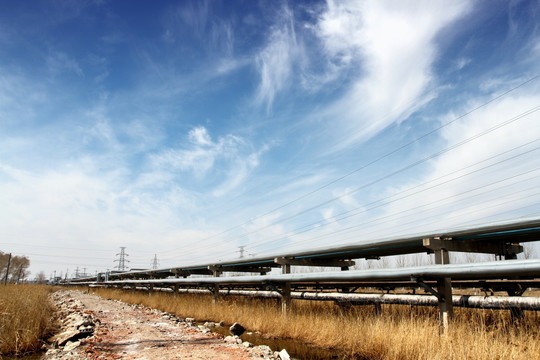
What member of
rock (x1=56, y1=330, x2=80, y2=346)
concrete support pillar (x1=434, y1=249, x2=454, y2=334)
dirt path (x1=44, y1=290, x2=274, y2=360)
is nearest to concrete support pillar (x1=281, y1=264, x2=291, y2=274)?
dirt path (x1=44, y1=290, x2=274, y2=360)

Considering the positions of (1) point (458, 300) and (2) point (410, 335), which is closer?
(2) point (410, 335)

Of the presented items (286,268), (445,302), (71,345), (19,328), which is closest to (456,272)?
(445,302)

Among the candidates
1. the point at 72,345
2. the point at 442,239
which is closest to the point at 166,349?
the point at 72,345

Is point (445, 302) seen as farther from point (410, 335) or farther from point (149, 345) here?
point (149, 345)

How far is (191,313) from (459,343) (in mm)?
11490

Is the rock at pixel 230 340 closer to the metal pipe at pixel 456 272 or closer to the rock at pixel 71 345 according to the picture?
the metal pipe at pixel 456 272

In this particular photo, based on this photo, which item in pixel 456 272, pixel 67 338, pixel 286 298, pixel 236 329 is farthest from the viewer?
pixel 286 298

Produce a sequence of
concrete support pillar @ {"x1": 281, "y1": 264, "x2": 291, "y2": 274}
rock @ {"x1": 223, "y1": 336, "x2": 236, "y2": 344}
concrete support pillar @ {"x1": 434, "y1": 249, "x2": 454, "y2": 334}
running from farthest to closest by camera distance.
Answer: concrete support pillar @ {"x1": 281, "y1": 264, "x2": 291, "y2": 274}, rock @ {"x1": 223, "y1": 336, "x2": 236, "y2": 344}, concrete support pillar @ {"x1": 434, "y1": 249, "x2": 454, "y2": 334}

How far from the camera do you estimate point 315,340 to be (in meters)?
8.49

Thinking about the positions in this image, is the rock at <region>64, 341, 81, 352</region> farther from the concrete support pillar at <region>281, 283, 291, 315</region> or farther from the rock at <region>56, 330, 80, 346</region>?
the concrete support pillar at <region>281, 283, 291, 315</region>

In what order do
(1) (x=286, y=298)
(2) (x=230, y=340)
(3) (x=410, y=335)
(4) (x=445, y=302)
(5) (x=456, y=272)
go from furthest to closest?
1. (1) (x=286, y=298)
2. (2) (x=230, y=340)
3. (4) (x=445, y=302)
4. (3) (x=410, y=335)
5. (5) (x=456, y=272)

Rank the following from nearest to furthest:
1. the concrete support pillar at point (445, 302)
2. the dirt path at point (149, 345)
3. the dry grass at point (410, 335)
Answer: the dry grass at point (410, 335)
the dirt path at point (149, 345)
the concrete support pillar at point (445, 302)

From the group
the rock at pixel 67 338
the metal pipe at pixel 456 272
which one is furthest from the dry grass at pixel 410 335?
the rock at pixel 67 338

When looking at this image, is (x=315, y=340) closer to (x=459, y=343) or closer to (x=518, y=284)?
(x=459, y=343)
